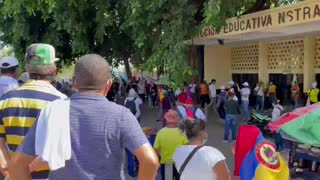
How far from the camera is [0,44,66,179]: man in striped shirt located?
3.03 m

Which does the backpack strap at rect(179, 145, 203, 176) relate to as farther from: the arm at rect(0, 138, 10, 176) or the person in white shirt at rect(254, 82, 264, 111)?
the person in white shirt at rect(254, 82, 264, 111)

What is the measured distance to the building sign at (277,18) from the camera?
1207cm

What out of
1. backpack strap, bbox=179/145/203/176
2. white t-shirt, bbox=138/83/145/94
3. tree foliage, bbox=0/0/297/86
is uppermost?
tree foliage, bbox=0/0/297/86

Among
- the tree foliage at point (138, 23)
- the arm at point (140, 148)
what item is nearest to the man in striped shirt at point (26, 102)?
the arm at point (140, 148)

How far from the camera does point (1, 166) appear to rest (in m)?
3.20

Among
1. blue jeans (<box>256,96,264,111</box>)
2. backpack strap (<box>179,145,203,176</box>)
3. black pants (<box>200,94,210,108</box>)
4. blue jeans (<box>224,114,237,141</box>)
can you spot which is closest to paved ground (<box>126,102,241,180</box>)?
blue jeans (<box>224,114,237,141</box>)

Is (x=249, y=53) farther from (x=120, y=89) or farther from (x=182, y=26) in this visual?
(x=182, y=26)

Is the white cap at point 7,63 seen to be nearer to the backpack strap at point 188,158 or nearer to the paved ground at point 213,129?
the backpack strap at point 188,158

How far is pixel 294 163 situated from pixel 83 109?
617cm

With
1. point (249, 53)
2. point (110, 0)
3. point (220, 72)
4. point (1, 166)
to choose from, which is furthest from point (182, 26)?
point (220, 72)

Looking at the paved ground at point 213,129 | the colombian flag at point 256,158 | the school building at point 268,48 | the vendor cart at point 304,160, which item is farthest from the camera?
the school building at point 268,48

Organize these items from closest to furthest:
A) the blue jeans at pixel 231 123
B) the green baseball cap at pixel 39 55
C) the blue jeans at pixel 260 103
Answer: the green baseball cap at pixel 39 55 → the blue jeans at pixel 231 123 → the blue jeans at pixel 260 103

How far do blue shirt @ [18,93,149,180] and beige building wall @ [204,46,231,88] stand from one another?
24845 mm

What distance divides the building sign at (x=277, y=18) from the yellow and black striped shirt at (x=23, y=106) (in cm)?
911
